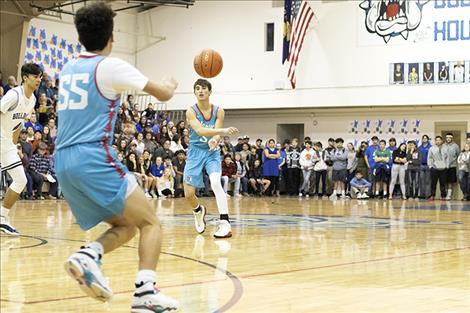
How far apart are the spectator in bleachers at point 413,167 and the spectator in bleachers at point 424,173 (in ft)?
0.48

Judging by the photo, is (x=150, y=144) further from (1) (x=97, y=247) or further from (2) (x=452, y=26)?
(1) (x=97, y=247)

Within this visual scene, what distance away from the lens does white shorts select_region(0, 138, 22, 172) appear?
9.68 metres

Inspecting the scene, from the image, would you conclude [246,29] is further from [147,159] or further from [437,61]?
[147,159]

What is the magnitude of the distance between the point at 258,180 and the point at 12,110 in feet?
56.6

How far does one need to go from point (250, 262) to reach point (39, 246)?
8.12 feet

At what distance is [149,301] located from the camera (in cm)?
441

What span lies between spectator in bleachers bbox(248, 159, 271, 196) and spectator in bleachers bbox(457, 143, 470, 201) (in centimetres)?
639

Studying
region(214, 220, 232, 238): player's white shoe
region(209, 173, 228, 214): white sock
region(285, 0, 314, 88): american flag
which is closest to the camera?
region(214, 220, 232, 238): player's white shoe

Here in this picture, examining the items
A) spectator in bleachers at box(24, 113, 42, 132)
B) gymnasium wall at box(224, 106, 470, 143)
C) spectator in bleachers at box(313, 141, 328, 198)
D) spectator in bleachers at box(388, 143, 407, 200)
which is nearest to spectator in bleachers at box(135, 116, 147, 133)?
spectator in bleachers at box(24, 113, 42, 132)

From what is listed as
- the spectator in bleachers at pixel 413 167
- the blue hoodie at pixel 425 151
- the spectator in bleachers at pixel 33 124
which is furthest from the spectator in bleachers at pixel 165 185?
the blue hoodie at pixel 425 151

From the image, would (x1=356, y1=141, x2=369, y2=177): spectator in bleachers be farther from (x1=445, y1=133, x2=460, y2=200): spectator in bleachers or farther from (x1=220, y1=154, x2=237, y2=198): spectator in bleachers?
(x1=220, y1=154, x2=237, y2=198): spectator in bleachers

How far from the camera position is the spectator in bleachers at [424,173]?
25.6 m

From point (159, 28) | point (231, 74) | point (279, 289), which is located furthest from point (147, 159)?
point (279, 289)

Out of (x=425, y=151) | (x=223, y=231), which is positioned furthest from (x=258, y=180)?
(x=223, y=231)
